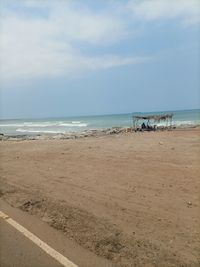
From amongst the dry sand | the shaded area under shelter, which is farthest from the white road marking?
the shaded area under shelter

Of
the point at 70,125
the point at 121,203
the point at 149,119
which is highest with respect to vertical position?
the point at 121,203

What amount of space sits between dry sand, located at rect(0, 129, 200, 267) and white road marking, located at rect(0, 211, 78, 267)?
44 cm

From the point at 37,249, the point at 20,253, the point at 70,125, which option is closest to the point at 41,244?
the point at 37,249

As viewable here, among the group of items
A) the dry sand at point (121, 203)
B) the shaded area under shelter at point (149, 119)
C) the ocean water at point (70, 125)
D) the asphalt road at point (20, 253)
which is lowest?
the ocean water at point (70, 125)

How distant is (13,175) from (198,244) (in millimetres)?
6683

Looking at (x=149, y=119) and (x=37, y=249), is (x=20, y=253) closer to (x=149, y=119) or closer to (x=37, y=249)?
(x=37, y=249)

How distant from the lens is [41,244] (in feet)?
16.8

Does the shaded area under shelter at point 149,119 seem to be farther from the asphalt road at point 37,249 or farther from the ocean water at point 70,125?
the asphalt road at point 37,249

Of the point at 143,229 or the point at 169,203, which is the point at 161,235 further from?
the point at 169,203

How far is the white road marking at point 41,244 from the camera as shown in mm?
4512

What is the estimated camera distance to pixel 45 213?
6.66 meters

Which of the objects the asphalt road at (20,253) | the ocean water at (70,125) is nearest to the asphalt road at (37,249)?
the asphalt road at (20,253)

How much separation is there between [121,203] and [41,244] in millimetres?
2122

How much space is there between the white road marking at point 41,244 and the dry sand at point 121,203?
442 mm
